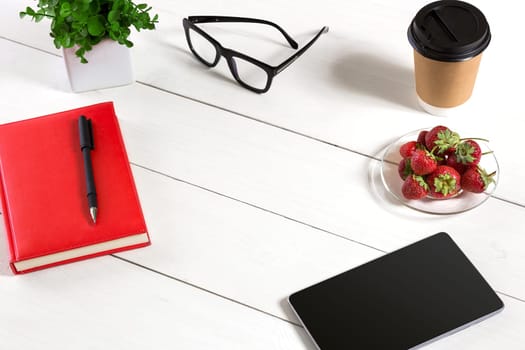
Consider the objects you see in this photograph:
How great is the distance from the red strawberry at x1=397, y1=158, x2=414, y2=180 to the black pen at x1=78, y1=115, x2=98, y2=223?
0.42m

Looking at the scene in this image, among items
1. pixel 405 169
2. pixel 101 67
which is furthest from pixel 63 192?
pixel 405 169

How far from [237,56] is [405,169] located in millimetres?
331

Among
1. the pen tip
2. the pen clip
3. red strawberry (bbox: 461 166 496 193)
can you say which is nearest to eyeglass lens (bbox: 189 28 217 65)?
the pen clip

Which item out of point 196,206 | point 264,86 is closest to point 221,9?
point 264,86

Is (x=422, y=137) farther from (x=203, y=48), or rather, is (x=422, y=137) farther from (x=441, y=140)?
(x=203, y=48)

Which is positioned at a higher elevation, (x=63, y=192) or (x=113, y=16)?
(x=113, y=16)

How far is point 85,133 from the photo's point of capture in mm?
1180

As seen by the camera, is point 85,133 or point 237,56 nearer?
point 85,133

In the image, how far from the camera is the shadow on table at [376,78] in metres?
1.30

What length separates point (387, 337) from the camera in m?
1.02

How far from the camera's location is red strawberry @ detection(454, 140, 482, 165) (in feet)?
3.71

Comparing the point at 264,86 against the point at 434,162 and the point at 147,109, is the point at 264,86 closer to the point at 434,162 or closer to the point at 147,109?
the point at 147,109

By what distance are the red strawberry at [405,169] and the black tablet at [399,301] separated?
0.10m

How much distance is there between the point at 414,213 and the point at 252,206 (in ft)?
0.74
